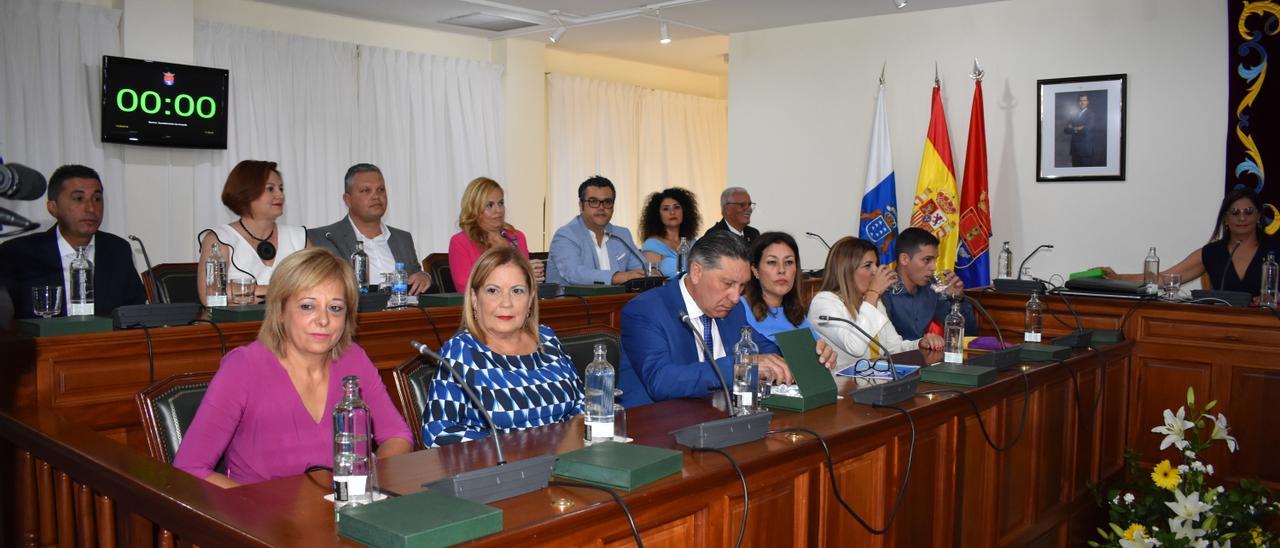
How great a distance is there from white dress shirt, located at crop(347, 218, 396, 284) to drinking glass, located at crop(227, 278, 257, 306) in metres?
0.97

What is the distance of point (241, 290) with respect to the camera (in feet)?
11.8

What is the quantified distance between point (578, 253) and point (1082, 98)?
330 cm

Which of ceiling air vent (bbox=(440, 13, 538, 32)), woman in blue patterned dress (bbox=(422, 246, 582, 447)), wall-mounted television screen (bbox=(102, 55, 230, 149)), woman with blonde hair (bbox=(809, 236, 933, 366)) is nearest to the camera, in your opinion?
woman in blue patterned dress (bbox=(422, 246, 582, 447))

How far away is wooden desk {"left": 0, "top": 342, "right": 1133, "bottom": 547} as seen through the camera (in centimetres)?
160

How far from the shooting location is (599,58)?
8984mm

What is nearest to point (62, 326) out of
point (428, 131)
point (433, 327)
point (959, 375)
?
point (433, 327)

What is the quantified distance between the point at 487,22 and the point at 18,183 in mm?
5942

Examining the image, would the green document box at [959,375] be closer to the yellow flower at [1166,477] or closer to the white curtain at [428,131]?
the yellow flower at [1166,477]

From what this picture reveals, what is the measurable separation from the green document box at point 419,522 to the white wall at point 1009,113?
18.0ft

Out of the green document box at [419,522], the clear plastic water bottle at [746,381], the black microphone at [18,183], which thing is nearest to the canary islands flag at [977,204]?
the clear plastic water bottle at [746,381]

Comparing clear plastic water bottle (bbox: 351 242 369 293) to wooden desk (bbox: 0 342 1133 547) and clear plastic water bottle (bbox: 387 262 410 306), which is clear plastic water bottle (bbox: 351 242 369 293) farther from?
wooden desk (bbox: 0 342 1133 547)

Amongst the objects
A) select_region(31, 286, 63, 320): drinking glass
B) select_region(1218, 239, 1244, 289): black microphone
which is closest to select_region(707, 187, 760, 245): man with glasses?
select_region(1218, 239, 1244, 289): black microphone

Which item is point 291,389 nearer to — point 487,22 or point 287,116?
point 287,116

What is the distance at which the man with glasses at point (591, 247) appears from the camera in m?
5.29
